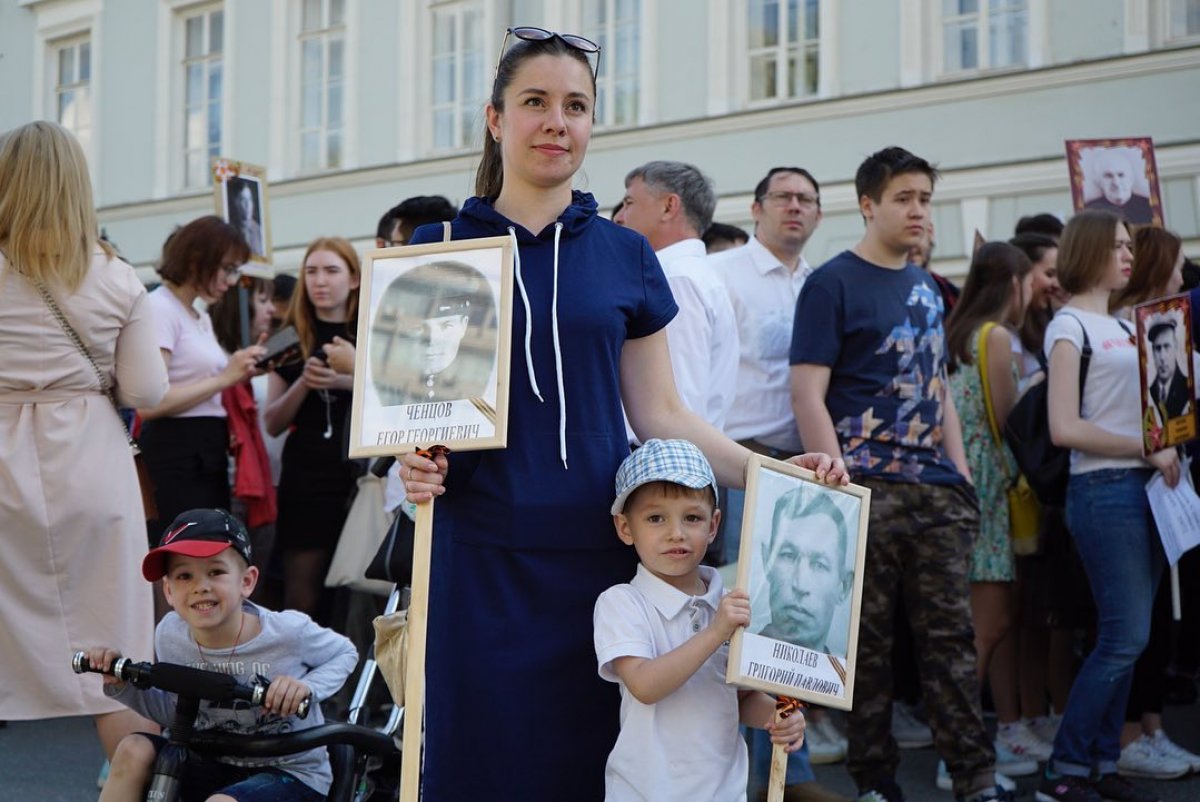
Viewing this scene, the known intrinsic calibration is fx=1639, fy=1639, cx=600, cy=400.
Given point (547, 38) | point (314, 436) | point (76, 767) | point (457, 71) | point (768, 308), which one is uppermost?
point (457, 71)

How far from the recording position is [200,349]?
21.8 feet

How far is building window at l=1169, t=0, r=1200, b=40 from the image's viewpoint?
1364 cm

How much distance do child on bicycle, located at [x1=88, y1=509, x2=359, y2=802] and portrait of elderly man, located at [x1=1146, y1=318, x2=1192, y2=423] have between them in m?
3.14

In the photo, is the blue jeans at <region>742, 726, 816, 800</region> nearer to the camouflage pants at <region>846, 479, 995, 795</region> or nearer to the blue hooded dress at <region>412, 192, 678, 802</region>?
the camouflage pants at <region>846, 479, 995, 795</region>

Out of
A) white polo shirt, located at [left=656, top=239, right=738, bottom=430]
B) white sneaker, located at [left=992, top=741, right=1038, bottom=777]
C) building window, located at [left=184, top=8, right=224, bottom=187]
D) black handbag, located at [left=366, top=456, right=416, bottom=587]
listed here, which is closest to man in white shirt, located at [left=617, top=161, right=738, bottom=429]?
white polo shirt, located at [left=656, top=239, right=738, bottom=430]

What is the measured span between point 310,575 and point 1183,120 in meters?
9.49

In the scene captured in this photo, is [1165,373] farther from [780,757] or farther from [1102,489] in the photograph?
[780,757]

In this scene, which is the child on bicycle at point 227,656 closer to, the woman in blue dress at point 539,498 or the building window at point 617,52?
the woman in blue dress at point 539,498

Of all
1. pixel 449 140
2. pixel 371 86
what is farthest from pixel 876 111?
pixel 371 86

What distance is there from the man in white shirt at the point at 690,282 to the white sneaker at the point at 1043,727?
2.05 metres

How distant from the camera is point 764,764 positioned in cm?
577

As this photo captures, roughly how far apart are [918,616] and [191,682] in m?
2.74

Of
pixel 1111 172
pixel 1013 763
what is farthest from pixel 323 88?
pixel 1013 763

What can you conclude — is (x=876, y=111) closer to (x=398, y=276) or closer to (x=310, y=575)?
(x=310, y=575)
